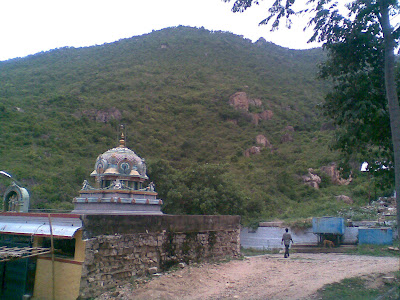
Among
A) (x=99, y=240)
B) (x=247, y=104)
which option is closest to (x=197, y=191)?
(x=99, y=240)

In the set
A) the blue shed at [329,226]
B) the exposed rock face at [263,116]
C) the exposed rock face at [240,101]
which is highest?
the exposed rock face at [240,101]

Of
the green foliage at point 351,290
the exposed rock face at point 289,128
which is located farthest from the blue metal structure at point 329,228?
the exposed rock face at point 289,128

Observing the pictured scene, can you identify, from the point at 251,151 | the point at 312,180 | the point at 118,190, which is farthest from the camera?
the point at 251,151

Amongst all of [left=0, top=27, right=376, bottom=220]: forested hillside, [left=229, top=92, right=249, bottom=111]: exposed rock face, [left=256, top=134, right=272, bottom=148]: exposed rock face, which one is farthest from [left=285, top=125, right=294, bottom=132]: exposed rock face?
[left=229, top=92, right=249, bottom=111]: exposed rock face

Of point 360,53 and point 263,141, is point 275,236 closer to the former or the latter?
point 360,53

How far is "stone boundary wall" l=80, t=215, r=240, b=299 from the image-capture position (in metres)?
8.74

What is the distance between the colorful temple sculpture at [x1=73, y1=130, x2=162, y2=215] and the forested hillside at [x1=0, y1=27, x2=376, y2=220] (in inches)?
266

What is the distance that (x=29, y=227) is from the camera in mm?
9930

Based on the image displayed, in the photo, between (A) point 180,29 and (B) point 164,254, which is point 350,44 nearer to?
(B) point 164,254

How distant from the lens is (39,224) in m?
9.84

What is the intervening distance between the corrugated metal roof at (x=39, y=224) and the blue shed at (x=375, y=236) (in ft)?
45.6

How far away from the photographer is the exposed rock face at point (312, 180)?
33319 mm

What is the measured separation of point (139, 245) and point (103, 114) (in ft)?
115

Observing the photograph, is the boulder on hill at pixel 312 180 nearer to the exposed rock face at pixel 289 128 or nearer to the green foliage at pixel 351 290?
the exposed rock face at pixel 289 128
